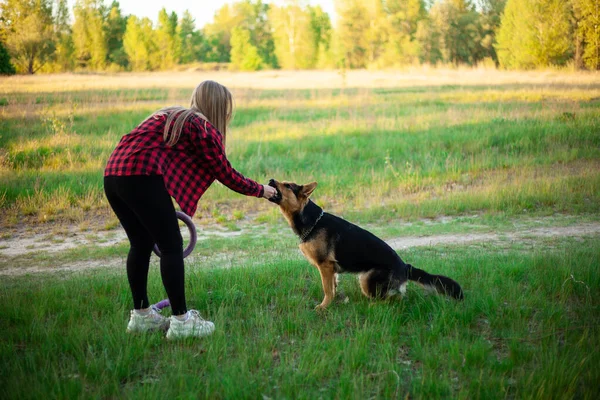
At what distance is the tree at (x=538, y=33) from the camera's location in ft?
72.9

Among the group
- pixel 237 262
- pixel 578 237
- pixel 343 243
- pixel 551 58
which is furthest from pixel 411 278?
pixel 551 58

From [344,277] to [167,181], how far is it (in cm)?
290

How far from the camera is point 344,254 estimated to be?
480cm

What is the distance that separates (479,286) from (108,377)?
3834 millimetres

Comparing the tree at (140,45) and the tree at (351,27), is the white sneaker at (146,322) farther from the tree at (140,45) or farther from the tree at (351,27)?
the tree at (351,27)

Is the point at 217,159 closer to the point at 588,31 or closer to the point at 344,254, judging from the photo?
the point at 344,254

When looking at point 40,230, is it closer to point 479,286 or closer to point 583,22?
point 479,286

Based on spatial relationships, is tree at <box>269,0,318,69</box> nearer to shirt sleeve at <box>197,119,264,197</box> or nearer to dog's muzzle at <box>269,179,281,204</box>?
dog's muzzle at <box>269,179,281,204</box>

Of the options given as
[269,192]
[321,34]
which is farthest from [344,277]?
[321,34]

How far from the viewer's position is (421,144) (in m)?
13.5

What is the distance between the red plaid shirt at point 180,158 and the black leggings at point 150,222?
9 cm

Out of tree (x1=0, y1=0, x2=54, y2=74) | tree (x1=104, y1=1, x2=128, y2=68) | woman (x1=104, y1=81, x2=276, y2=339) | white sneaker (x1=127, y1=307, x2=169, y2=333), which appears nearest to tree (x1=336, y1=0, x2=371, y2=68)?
tree (x1=104, y1=1, x2=128, y2=68)

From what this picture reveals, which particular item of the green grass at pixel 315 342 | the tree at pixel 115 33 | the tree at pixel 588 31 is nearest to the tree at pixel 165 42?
the tree at pixel 115 33

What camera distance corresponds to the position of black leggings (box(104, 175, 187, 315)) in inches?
143
